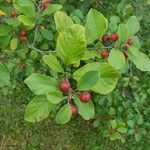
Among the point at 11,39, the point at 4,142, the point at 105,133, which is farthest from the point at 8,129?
the point at 11,39

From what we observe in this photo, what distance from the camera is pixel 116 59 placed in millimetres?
1571

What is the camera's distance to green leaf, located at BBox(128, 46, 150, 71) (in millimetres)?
1577

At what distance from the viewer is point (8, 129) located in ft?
10.7

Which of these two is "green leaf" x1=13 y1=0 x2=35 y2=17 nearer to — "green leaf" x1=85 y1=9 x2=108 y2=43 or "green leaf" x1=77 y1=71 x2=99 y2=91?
"green leaf" x1=85 y1=9 x2=108 y2=43

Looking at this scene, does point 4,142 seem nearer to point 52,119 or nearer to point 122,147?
point 52,119

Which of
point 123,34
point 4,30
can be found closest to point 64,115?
point 123,34

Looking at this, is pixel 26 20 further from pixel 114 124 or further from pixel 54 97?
pixel 114 124

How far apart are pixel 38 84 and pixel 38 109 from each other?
91 mm

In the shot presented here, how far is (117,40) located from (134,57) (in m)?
0.12

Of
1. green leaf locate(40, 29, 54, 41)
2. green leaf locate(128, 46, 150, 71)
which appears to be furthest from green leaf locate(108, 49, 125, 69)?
green leaf locate(40, 29, 54, 41)

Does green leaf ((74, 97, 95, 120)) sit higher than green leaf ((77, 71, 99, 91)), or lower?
lower

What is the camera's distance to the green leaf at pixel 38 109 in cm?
136

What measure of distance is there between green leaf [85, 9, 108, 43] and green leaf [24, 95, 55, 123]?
10.8 inches

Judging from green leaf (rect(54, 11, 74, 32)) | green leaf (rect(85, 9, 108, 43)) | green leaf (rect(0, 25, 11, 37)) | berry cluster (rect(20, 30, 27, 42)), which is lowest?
berry cluster (rect(20, 30, 27, 42))
